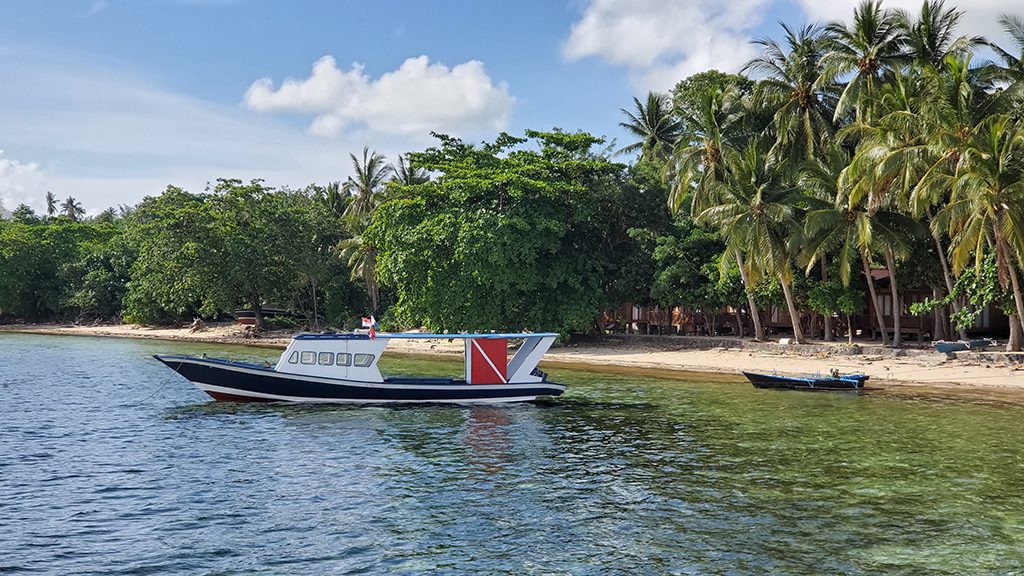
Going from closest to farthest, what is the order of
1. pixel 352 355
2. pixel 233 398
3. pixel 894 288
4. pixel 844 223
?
pixel 352 355 < pixel 233 398 < pixel 844 223 < pixel 894 288

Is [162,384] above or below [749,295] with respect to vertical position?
below

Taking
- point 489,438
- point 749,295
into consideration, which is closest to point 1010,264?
point 749,295

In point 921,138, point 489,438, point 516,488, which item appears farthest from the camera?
point 921,138

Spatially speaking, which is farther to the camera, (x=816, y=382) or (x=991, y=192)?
(x=816, y=382)

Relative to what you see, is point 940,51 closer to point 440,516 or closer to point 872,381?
point 872,381

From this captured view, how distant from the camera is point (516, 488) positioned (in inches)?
667

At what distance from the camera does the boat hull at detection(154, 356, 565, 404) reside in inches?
1075

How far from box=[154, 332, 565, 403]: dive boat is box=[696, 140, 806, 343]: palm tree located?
634 inches

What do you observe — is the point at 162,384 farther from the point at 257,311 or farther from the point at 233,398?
the point at 257,311

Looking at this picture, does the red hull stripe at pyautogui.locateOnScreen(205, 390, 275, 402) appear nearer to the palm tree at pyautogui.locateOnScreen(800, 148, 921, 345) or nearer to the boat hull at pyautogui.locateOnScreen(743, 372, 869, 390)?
the boat hull at pyautogui.locateOnScreen(743, 372, 869, 390)

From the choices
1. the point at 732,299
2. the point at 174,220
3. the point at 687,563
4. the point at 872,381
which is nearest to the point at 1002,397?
the point at 872,381

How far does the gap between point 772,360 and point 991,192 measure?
43.5ft

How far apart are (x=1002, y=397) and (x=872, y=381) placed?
517cm

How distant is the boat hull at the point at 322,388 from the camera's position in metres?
27.3
